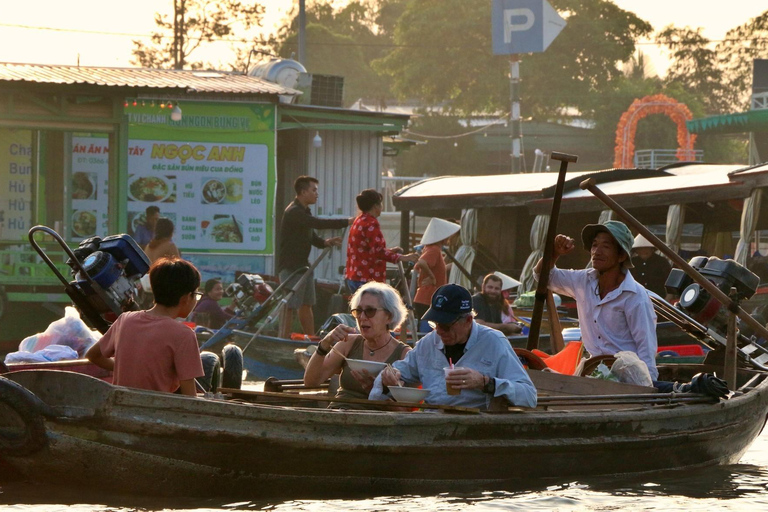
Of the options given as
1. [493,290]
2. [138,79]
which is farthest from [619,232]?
[138,79]

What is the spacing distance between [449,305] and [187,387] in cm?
142

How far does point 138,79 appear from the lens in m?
16.5

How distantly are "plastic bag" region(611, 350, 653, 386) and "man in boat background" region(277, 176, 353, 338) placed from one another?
5.35 m

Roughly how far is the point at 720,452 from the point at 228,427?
12.2 feet

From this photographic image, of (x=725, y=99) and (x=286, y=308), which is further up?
(x=725, y=99)

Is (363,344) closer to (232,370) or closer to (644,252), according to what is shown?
(232,370)

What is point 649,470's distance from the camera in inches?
297

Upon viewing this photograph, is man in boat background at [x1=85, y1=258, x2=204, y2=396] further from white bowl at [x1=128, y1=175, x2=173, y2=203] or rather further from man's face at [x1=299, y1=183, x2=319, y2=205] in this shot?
white bowl at [x1=128, y1=175, x2=173, y2=203]

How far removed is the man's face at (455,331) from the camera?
20.5ft

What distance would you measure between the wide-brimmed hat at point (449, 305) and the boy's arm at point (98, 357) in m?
1.72

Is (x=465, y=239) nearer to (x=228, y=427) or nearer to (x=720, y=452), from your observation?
(x=720, y=452)

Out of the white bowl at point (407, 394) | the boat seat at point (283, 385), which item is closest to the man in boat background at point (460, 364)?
the white bowl at point (407, 394)

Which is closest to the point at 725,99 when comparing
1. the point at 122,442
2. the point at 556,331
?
the point at 556,331

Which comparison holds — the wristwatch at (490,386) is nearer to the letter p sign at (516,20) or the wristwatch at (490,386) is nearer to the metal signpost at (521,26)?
the metal signpost at (521,26)
